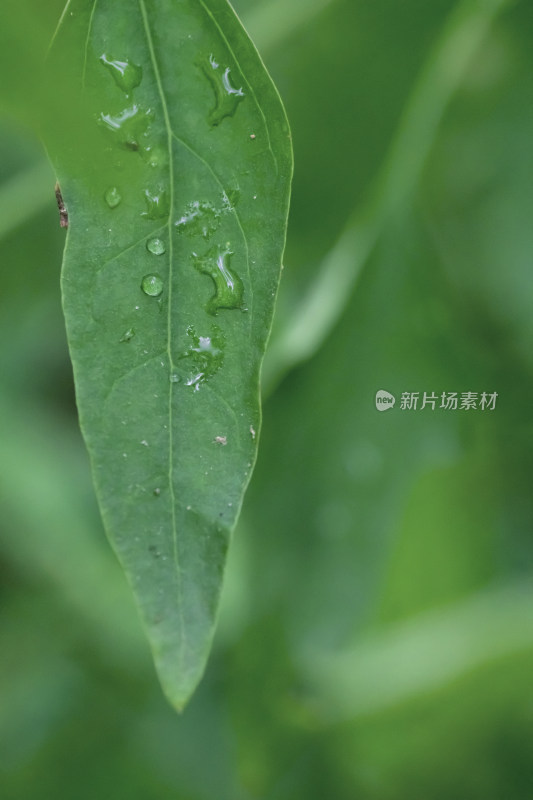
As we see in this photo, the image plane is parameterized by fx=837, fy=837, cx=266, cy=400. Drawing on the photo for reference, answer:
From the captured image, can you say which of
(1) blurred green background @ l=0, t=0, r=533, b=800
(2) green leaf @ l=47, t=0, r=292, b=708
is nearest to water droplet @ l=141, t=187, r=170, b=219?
(2) green leaf @ l=47, t=0, r=292, b=708

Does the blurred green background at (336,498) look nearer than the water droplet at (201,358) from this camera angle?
No

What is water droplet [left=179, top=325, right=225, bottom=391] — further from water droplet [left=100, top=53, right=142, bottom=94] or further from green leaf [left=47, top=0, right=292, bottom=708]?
water droplet [left=100, top=53, right=142, bottom=94]

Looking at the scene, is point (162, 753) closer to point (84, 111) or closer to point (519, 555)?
point (519, 555)

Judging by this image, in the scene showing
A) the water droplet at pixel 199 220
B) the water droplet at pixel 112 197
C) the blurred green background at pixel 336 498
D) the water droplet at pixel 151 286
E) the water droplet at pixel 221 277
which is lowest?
the blurred green background at pixel 336 498

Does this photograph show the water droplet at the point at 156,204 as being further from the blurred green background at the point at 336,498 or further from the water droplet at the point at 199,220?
the blurred green background at the point at 336,498

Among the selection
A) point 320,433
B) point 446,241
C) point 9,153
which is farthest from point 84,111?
point 446,241

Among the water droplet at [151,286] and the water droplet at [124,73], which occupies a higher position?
the water droplet at [124,73]

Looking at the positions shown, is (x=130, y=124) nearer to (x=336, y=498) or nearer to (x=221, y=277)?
(x=221, y=277)

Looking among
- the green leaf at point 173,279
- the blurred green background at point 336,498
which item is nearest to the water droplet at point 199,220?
the green leaf at point 173,279
